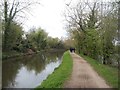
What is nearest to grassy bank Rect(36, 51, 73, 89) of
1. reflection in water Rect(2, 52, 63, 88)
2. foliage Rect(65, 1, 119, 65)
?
reflection in water Rect(2, 52, 63, 88)

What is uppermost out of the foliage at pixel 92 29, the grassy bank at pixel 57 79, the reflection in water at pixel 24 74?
the foliage at pixel 92 29

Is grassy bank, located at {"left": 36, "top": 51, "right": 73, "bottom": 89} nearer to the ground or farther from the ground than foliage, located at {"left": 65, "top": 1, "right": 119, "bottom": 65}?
nearer to the ground

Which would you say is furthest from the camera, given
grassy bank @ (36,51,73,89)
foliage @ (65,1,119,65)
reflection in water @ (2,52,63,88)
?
foliage @ (65,1,119,65)

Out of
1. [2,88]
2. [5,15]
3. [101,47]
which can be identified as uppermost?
[5,15]

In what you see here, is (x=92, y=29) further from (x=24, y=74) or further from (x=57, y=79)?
(x=57, y=79)

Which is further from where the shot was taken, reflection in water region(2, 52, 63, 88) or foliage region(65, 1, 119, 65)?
foliage region(65, 1, 119, 65)

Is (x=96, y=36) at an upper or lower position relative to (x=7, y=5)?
lower

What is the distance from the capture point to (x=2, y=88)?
17.5m

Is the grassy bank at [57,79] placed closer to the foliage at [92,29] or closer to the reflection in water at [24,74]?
the reflection in water at [24,74]

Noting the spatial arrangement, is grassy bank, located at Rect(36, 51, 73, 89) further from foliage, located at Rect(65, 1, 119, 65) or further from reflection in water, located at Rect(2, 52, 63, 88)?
foliage, located at Rect(65, 1, 119, 65)

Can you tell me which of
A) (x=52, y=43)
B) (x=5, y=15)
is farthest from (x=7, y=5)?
(x=52, y=43)

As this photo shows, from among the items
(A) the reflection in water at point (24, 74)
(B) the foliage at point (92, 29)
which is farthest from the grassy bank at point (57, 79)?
(B) the foliage at point (92, 29)

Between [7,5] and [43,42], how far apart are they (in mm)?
57953

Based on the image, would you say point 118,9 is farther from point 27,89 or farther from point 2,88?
point 2,88
